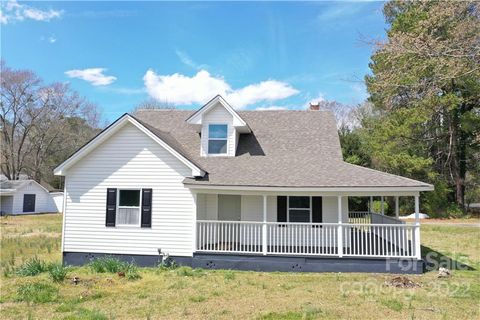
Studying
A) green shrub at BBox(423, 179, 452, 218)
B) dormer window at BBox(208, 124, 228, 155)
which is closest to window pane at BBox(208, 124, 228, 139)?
dormer window at BBox(208, 124, 228, 155)

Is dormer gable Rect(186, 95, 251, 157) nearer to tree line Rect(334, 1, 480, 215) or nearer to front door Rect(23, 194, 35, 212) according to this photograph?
tree line Rect(334, 1, 480, 215)

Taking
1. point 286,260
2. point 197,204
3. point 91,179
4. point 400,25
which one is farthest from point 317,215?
point 400,25

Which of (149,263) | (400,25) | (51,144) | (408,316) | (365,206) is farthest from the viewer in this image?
(51,144)

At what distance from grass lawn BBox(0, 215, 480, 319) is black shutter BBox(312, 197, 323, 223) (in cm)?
264

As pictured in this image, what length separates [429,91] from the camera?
8.64 metres

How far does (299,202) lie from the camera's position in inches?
551

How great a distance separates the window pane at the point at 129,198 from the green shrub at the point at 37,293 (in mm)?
4004

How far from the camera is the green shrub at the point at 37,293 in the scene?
8406 mm

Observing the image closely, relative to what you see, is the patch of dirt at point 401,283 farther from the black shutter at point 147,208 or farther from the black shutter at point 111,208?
the black shutter at point 111,208

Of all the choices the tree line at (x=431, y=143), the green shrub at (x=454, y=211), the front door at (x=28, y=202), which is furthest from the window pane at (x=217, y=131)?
the front door at (x=28, y=202)

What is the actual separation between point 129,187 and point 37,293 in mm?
4850

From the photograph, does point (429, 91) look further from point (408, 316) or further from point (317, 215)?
point (317, 215)

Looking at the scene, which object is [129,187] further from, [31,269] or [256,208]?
[256,208]

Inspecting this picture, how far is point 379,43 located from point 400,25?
2348cm
